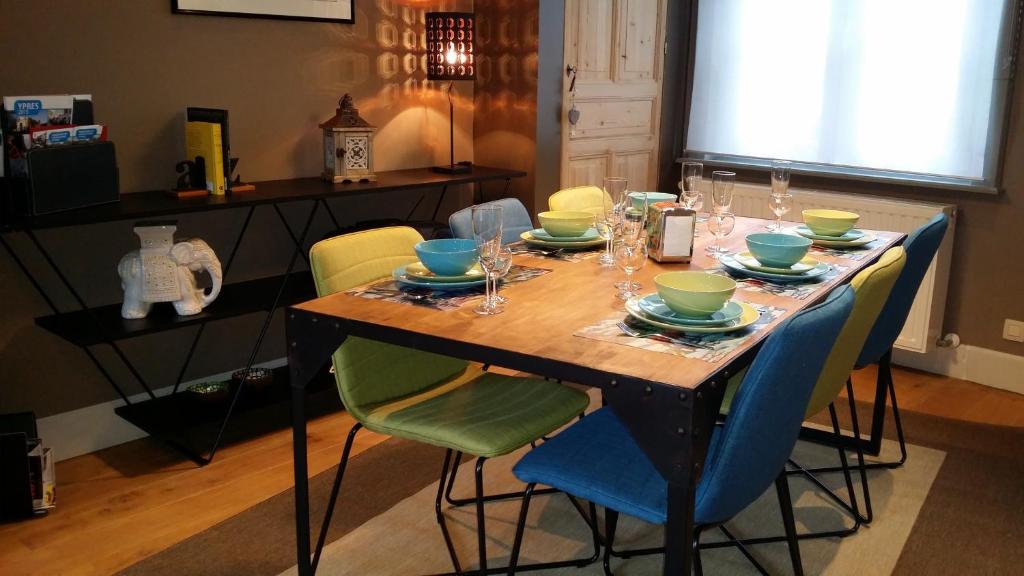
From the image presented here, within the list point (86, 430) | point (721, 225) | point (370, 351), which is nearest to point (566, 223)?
point (721, 225)

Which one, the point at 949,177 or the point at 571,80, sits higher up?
the point at 571,80

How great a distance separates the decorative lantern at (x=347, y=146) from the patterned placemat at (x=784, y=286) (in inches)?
65.8

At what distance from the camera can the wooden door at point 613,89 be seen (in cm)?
421

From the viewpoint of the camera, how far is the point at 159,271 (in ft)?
9.74

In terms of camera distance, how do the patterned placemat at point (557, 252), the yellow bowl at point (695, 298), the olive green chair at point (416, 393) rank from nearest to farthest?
the yellow bowl at point (695, 298)
the olive green chair at point (416, 393)
the patterned placemat at point (557, 252)

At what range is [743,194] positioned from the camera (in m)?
4.50

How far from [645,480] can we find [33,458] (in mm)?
1859

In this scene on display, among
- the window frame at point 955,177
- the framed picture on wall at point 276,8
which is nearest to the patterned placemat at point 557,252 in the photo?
the framed picture on wall at point 276,8

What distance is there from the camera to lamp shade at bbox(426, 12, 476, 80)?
3793mm

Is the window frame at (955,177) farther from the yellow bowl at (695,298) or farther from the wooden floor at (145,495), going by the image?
the yellow bowl at (695,298)

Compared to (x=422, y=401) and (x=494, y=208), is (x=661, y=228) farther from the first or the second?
(x=422, y=401)

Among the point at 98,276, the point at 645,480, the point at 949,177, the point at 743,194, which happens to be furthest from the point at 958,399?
the point at 98,276

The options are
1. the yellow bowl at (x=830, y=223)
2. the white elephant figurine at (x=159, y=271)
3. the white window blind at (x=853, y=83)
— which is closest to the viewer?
the yellow bowl at (x=830, y=223)

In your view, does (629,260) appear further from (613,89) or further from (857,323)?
(613,89)
